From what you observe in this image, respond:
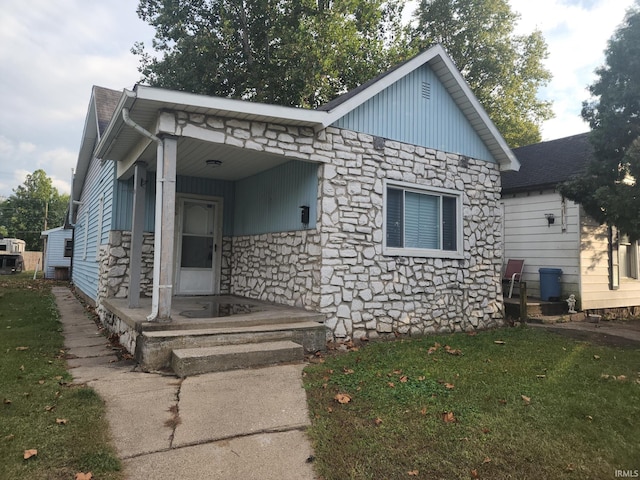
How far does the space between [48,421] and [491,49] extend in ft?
69.7

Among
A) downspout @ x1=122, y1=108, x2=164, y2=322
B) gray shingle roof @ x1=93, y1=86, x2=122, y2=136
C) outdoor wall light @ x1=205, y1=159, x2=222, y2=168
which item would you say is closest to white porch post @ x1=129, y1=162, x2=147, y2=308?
outdoor wall light @ x1=205, y1=159, x2=222, y2=168

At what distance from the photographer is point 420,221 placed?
7359 millimetres

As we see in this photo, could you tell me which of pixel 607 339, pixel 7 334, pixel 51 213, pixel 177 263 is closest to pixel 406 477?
pixel 607 339

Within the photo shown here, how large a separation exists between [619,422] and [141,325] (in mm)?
4864

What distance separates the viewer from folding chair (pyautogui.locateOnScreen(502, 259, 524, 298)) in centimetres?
1038

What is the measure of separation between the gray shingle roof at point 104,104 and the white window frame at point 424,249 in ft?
23.5

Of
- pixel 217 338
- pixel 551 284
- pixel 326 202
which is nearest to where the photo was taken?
pixel 217 338

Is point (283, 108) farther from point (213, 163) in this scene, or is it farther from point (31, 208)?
point (31, 208)

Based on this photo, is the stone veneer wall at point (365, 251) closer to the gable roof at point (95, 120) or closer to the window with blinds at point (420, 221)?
the window with blinds at point (420, 221)

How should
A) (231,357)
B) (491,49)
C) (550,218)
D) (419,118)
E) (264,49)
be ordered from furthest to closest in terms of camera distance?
(491,49), (264,49), (550,218), (419,118), (231,357)

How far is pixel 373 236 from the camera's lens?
A: 6.68 meters

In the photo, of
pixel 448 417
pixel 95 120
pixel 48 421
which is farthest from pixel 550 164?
pixel 95 120

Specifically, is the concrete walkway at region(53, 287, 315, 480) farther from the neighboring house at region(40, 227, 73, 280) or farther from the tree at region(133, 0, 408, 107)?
the neighboring house at region(40, 227, 73, 280)

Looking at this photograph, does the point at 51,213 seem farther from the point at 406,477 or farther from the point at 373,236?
the point at 406,477
